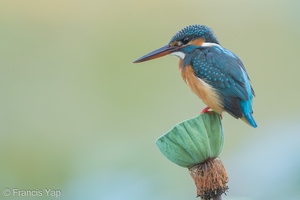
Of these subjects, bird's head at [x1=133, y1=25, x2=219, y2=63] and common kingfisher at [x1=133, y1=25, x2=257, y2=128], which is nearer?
common kingfisher at [x1=133, y1=25, x2=257, y2=128]

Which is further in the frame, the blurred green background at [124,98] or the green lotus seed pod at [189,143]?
the blurred green background at [124,98]

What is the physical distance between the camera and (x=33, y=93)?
17.4 ft

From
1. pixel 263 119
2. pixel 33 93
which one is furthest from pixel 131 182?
pixel 33 93

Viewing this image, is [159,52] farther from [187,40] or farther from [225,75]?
[225,75]

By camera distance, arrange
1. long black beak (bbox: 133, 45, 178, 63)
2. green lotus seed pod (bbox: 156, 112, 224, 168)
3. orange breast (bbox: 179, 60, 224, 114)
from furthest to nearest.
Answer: long black beak (bbox: 133, 45, 178, 63) < orange breast (bbox: 179, 60, 224, 114) < green lotus seed pod (bbox: 156, 112, 224, 168)

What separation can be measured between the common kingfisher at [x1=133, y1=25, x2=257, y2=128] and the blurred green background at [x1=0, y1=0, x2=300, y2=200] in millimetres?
295

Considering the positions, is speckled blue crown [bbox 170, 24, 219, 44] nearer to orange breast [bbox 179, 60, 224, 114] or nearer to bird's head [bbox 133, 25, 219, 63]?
bird's head [bbox 133, 25, 219, 63]

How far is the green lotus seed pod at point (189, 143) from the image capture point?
5.90 ft

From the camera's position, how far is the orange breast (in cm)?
269

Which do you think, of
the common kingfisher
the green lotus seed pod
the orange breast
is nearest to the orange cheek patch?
the common kingfisher

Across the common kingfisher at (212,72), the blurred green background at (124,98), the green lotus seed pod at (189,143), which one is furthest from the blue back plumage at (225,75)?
the green lotus seed pod at (189,143)

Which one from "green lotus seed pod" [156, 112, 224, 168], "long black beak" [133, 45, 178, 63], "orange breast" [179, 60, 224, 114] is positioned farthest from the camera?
"long black beak" [133, 45, 178, 63]

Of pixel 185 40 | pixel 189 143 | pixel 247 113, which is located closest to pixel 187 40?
pixel 185 40

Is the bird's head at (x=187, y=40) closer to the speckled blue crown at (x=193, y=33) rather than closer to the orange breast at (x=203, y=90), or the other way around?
the speckled blue crown at (x=193, y=33)
